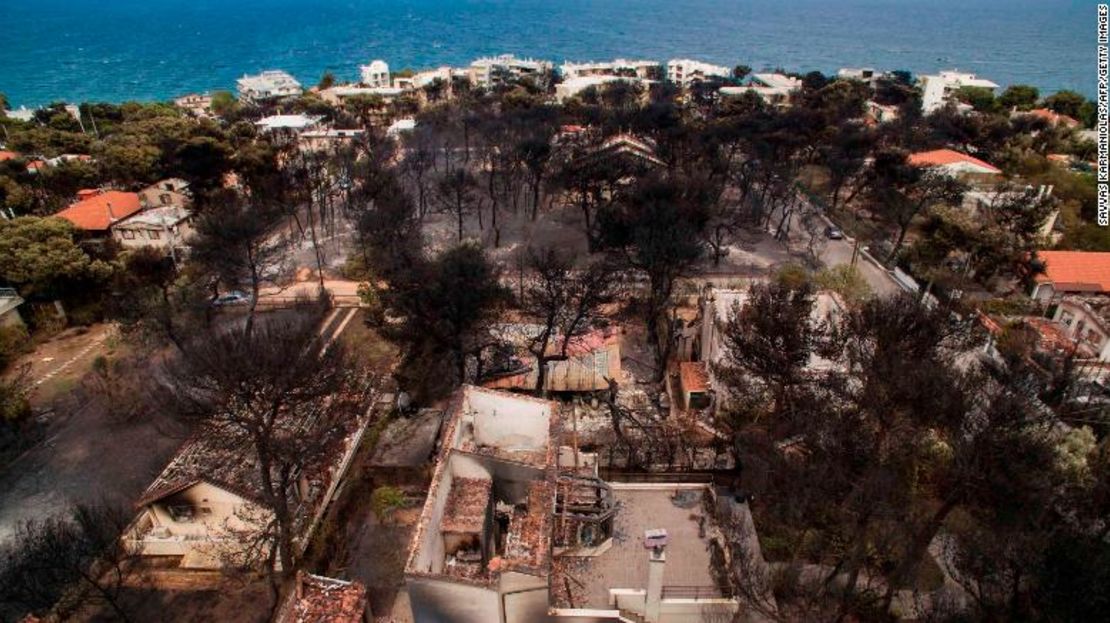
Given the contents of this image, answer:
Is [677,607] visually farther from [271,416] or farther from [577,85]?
[577,85]

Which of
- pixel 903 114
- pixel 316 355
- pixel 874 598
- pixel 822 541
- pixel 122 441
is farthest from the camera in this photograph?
pixel 903 114

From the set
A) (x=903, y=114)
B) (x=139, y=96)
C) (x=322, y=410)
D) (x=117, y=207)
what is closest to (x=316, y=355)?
(x=322, y=410)

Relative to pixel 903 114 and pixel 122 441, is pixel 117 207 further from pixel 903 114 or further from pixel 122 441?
pixel 903 114

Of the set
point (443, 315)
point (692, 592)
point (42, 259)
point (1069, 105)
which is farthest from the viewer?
point (1069, 105)

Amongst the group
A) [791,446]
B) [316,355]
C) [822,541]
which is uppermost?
[316,355]

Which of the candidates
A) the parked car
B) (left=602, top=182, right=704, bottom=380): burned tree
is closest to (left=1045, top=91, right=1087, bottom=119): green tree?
(left=602, top=182, right=704, bottom=380): burned tree

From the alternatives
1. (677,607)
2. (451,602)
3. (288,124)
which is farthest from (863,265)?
(288,124)

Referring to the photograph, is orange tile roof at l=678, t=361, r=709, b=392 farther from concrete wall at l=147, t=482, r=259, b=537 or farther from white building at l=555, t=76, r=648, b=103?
white building at l=555, t=76, r=648, b=103
